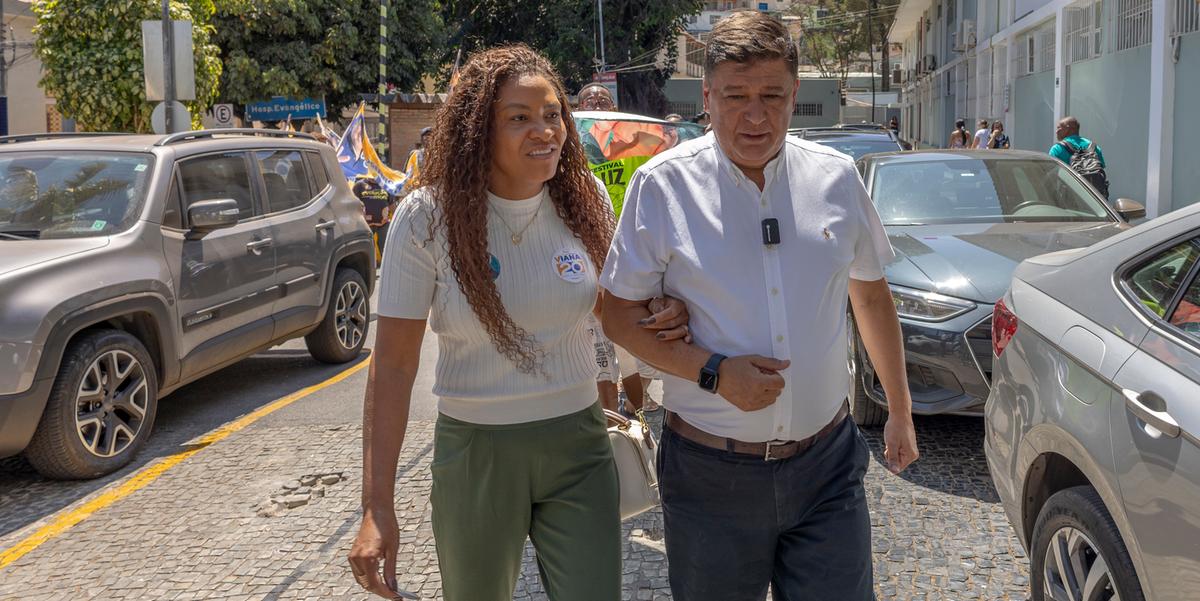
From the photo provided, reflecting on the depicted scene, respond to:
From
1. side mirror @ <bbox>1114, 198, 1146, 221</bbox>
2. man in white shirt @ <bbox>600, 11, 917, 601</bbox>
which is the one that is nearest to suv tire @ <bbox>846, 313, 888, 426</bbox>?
side mirror @ <bbox>1114, 198, 1146, 221</bbox>

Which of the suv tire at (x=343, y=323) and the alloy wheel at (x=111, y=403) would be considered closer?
the alloy wheel at (x=111, y=403)

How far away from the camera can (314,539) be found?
4.56 m

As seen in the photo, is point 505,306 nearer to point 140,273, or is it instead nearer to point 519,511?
point 519,511

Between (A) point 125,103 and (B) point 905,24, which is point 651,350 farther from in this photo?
(B) point 905,24

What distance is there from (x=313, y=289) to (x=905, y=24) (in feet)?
180

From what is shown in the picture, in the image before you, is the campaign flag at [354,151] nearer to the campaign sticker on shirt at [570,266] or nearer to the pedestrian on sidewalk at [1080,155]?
the pedestrian on sidewalk at [1080,155]

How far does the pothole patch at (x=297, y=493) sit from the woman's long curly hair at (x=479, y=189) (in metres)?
2.80

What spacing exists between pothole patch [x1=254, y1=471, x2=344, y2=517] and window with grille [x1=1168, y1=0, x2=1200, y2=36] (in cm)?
1291

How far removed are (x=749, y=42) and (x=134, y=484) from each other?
4.31m

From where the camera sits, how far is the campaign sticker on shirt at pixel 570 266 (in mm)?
2645

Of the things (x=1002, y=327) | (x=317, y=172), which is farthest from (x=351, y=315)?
(x=1002, y=327)

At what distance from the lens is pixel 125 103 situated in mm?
16625

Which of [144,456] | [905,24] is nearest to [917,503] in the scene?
[144,456]

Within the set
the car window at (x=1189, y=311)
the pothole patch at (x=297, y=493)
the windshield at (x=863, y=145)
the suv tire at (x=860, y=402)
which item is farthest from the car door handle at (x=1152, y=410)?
the windshield at (x=863, y=145)
